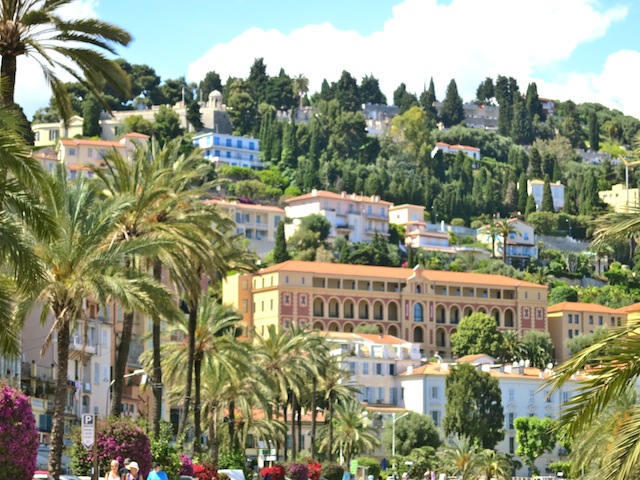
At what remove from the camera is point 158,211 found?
4138cm

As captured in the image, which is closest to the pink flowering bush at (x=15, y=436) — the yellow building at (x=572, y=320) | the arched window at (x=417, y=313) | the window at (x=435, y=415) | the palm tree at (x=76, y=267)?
the palm tree at (x=76, y=267)

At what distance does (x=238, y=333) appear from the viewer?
455 feet

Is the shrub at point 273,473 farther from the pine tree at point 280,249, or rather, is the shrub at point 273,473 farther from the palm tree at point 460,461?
the pine tree at point 280,249

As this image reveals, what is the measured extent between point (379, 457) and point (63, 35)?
95813 mm

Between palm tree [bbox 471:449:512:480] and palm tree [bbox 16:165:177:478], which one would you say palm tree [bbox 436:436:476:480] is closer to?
palm tree [bbox 471:449:512:480]

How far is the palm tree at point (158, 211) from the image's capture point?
40594 mm

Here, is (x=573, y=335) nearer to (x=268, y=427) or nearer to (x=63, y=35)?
(x=268, y=427)

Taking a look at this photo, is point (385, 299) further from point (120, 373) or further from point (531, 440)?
point (120, 373)

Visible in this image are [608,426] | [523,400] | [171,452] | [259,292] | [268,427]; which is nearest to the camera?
[608,426]

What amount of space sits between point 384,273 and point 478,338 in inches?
583

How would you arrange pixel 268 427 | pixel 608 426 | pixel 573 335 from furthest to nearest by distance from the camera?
pixel 573 335
pixel 268 427
pixel 608 426

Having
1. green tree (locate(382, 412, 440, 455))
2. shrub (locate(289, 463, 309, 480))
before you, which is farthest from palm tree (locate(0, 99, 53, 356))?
green tree (locate(382, 412, 440, 455))

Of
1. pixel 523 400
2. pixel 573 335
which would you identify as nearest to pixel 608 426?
pixel 523 400

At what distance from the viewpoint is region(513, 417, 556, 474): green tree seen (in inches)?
4926
